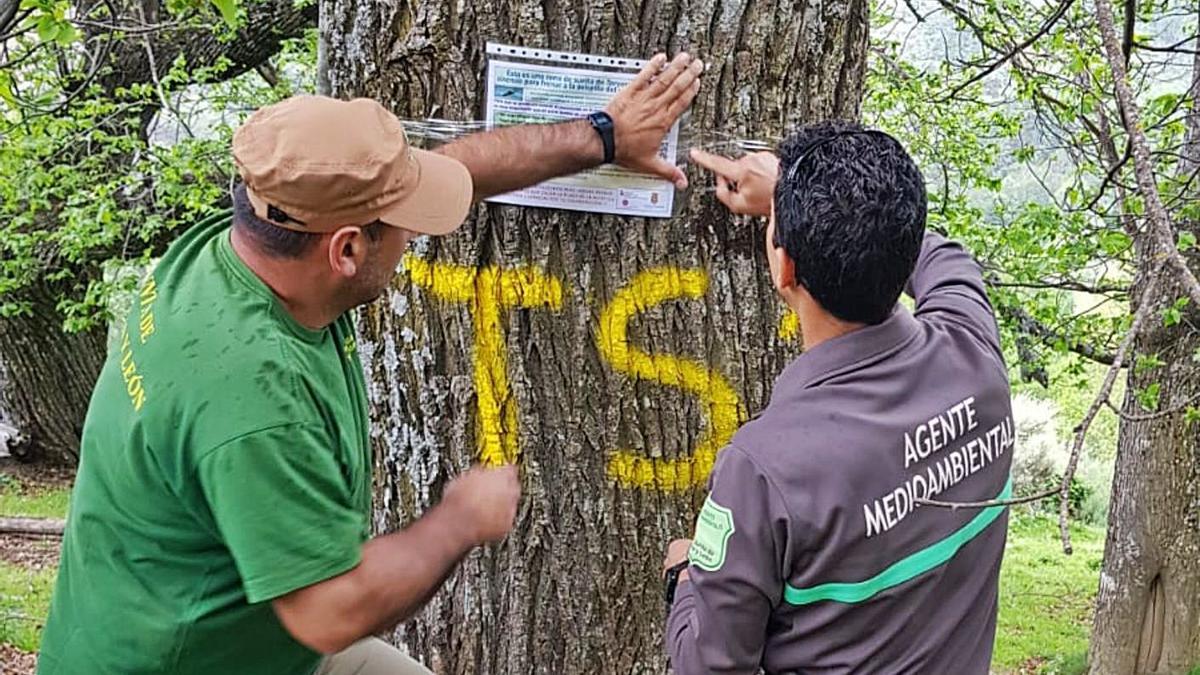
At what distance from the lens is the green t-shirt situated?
1733 mm

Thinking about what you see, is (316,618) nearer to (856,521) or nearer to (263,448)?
(263,448)

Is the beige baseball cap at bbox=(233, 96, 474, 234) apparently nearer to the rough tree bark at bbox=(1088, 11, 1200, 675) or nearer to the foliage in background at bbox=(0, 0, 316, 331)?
the foliage in background at bbox=(0, 0, 316, 331)

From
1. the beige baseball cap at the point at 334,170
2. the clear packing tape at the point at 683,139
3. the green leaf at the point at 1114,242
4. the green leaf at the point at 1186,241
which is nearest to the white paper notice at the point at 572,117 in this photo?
the clear packing tape at the point at 683,139

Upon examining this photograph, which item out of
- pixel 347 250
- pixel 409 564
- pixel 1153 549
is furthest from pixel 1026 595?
pixel 347 250

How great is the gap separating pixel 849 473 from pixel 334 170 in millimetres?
986

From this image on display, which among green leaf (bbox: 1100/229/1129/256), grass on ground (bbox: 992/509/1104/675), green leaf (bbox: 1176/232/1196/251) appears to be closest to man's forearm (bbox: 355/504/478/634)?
green leaf (bbox: 1176/232/1196/251)

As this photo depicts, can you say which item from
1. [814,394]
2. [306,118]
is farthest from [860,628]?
[306,118]

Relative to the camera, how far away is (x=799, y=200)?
1831mm

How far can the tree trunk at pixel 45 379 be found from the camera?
10.0 metres

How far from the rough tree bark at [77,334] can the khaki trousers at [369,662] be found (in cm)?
627

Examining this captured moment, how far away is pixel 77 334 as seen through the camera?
397 inches

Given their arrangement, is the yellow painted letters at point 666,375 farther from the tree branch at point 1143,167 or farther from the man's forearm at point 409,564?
the tree branch at point 1143,167

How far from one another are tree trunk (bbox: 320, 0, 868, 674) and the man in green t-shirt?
27 cm

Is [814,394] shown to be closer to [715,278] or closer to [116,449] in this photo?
[715,278]
